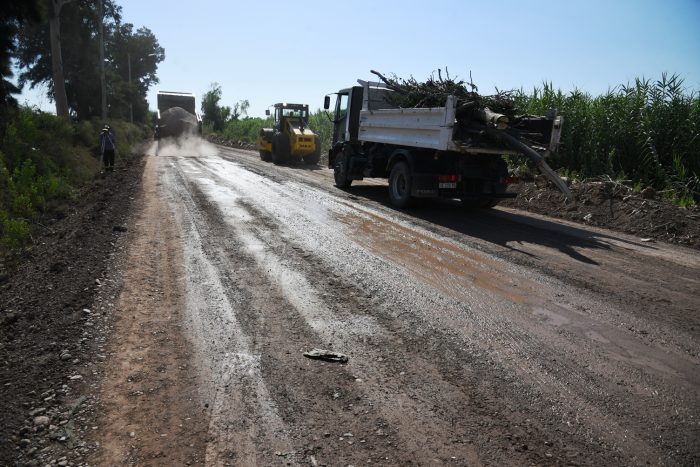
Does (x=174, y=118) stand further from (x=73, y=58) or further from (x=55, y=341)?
(x=55, y=341)

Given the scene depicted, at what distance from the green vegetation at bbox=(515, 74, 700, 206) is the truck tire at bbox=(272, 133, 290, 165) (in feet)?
38.7

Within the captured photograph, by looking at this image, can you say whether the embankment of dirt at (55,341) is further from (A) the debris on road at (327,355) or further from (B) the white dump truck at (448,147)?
(B) the white dump truck at (448,147)

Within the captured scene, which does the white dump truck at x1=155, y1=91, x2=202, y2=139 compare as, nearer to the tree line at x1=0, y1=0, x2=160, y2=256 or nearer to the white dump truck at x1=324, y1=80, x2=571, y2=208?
the tree line at x1=0, y1=0, x2=160, y2=256

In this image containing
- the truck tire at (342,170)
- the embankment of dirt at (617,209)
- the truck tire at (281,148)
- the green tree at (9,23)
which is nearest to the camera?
the embankment of dirt at (617,209)

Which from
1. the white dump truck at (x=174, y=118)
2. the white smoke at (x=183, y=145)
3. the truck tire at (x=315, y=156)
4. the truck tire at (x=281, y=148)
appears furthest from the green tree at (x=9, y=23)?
the white dump truck at (x=174, y=118)

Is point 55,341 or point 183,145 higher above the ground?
point 183,145

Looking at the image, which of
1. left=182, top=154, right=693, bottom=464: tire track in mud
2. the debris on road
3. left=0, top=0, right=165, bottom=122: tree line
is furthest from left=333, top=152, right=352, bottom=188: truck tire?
left=0, top=0, right=165, bottom=122: tree line

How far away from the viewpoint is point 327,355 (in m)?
3.72

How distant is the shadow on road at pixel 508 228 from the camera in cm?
765

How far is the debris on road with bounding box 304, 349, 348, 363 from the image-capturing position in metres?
3.67

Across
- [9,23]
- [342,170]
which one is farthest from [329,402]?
[9,23]

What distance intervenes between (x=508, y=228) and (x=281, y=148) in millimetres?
14722

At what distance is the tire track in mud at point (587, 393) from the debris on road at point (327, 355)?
49.1 inches

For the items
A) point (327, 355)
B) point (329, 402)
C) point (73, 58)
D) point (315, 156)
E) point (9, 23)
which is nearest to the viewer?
point (329, 402)
